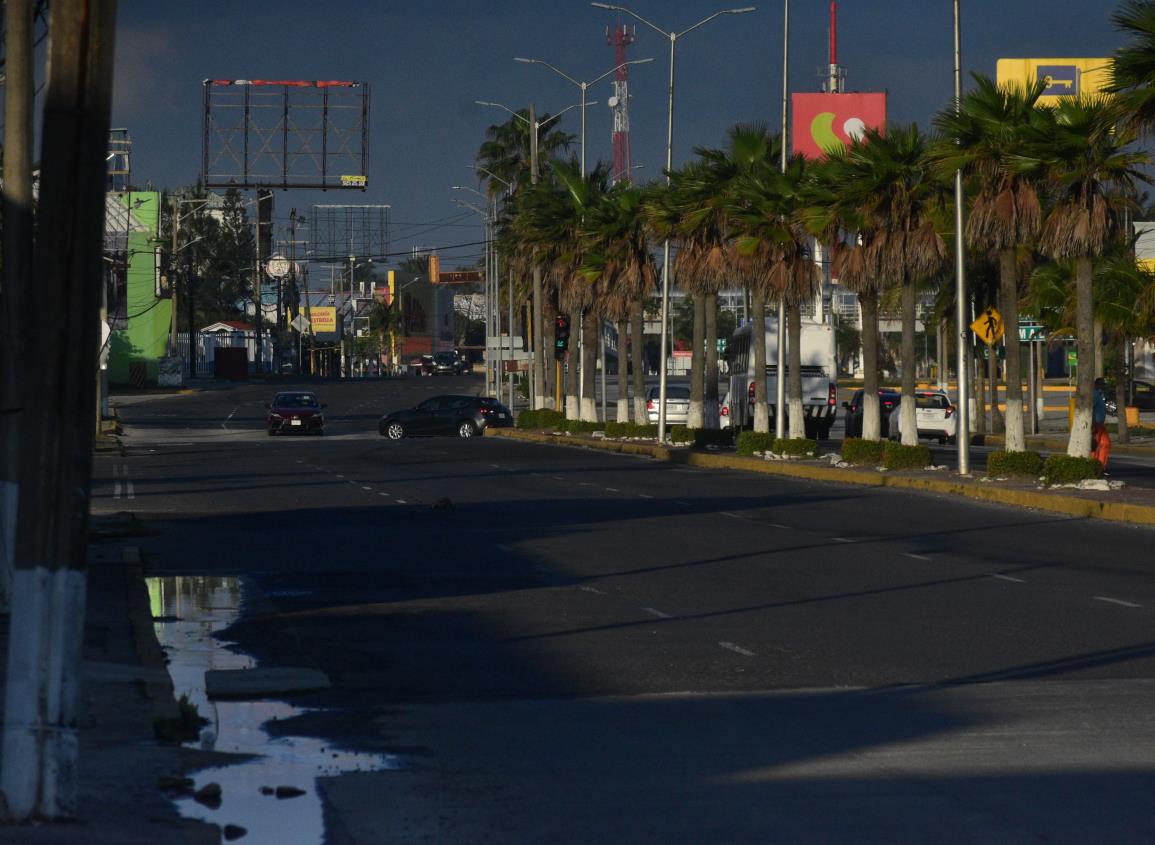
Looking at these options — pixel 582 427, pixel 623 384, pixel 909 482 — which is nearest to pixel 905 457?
pixel 909 482

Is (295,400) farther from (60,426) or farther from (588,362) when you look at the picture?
(60,426)

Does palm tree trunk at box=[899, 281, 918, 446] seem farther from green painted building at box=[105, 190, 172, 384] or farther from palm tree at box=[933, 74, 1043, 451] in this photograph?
green painted building at box=[105, 190, 172, 384]

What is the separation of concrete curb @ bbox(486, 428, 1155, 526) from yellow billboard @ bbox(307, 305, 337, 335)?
464 feet

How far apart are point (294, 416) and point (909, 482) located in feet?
110

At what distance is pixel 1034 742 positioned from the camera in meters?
9.37

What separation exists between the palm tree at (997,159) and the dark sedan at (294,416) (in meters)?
34.3

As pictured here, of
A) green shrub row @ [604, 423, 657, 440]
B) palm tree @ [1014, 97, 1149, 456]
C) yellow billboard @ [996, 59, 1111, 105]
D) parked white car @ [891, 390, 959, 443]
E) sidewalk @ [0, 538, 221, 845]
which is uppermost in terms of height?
yellow billboard @ [996, 59, 1111, 105]

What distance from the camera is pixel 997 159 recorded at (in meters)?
32.3

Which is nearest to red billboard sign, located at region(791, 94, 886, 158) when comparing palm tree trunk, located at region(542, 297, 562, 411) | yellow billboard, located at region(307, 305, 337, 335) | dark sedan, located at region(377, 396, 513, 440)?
palm tree trunk, located at region(542, 297, 562, 411)

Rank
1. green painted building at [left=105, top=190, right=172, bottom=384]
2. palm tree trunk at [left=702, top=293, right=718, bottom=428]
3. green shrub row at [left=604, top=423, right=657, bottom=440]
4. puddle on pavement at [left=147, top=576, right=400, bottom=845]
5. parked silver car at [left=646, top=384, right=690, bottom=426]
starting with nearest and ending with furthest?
puddle on pavement at [left=147, top=576, right=400, bottom=845] < palm tree trunk at [left=702, top=293, right=718, bottom=428] < green shrub row at [left=604, top=423, right=657, bottom=440] < parked silver car at [left=646, top=384, right=690, bottom=426] < green painted building at [left=105, top=190, right=172, bottom=384]

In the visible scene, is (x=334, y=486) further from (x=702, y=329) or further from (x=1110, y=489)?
(x=702, y=329)

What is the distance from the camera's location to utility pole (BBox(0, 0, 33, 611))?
1325 cm

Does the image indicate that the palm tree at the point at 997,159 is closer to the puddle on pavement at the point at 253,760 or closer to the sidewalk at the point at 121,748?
the sidewalk at the point at 121,748

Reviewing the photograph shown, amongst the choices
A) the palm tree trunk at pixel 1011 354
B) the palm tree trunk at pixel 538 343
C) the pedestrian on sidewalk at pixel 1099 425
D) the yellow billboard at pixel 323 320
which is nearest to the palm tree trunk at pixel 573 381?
the palm tree trunk at pixel 538 343
